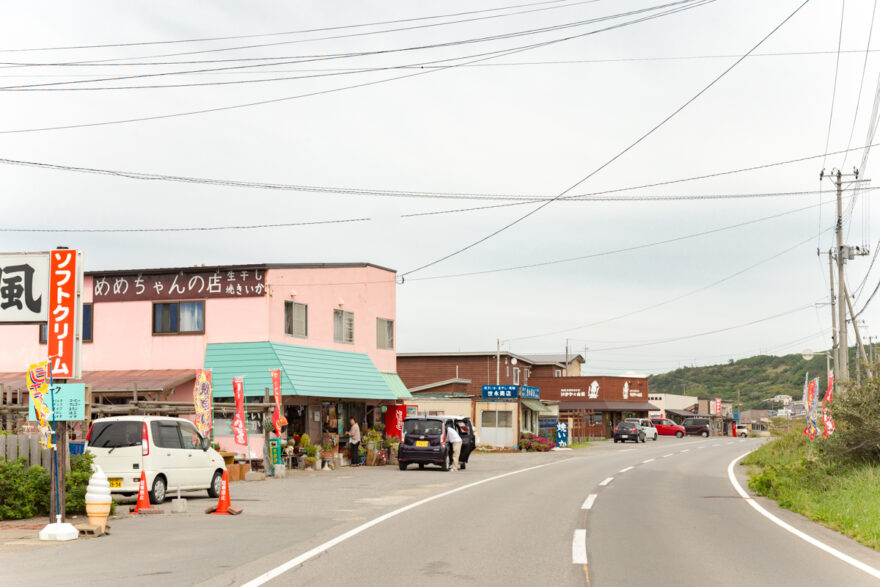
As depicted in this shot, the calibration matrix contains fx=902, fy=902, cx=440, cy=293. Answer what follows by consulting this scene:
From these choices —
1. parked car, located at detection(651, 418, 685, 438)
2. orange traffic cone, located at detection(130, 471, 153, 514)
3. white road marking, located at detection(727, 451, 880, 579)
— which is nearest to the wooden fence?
orange traffic cone, located at detection(130, 471, 153, 514)

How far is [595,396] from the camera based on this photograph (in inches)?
3076

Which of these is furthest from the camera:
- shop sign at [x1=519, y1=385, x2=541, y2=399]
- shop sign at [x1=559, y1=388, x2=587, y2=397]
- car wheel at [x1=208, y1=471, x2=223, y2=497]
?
shop sign at [x1=559, y1=388, x2=587, y2=397]

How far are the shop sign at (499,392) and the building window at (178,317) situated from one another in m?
24.1

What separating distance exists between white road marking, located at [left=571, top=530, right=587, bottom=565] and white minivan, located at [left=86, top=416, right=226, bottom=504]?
9.40 metres

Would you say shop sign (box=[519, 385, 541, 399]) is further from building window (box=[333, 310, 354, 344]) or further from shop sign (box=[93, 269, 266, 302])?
shop sign (box=[93, 269, 266, 302])

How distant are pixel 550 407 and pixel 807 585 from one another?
191 feet

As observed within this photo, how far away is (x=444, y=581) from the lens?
8.83 m

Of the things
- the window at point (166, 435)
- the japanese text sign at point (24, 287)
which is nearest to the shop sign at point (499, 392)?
the window at point (166, 435)

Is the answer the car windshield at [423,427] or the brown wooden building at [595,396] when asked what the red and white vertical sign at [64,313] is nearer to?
the car windshield at [423,427]

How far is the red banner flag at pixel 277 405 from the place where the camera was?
88.5 feet

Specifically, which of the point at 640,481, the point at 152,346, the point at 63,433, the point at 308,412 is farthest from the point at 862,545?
the point at 152,346

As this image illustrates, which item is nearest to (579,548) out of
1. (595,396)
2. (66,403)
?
(66,403)

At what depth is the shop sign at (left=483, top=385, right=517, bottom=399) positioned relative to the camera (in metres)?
52.4

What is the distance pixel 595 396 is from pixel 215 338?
5211cm
